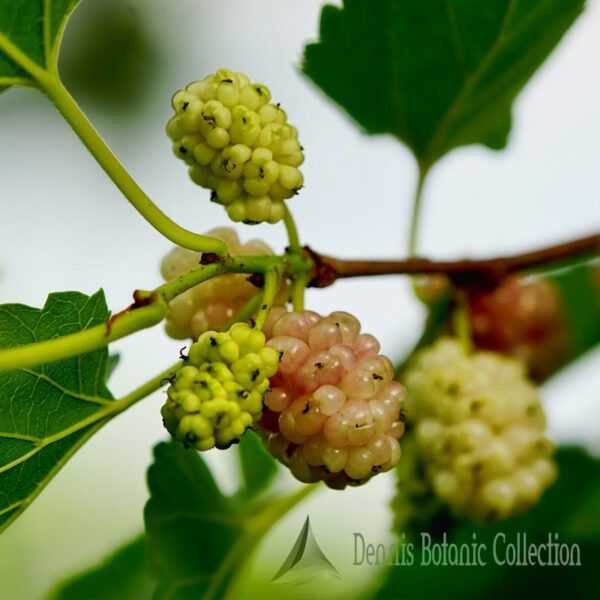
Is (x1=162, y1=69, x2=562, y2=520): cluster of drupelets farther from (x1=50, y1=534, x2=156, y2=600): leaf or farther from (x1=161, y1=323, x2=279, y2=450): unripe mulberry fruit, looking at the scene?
(x1=50, y1=534, x2=156, y2=600): leaf

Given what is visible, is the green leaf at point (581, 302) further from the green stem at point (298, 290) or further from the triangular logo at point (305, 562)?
the green stem at point (298, 290)

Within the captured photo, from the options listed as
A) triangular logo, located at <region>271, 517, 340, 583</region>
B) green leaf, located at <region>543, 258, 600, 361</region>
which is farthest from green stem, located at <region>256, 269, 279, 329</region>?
green leaf, located at <region>543, 258, 600, 361</region>

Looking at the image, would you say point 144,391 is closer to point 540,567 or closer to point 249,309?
point 249,309

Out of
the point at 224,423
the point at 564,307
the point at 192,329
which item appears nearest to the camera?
the point at 224,423

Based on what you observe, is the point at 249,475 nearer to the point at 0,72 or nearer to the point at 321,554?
the point at 321,554

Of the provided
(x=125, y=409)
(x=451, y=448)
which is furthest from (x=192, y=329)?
(x=451, y=448)
